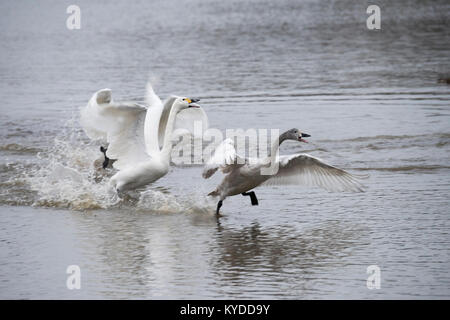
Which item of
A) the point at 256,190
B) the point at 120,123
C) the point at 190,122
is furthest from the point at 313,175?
the point at 120,123


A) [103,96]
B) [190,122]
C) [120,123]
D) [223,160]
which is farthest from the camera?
[190,122]

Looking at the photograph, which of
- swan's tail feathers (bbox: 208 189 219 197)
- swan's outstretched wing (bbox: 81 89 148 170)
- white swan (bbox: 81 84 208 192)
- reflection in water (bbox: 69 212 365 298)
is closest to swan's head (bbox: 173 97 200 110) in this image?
white swan (bbox: 81 84 208 192)

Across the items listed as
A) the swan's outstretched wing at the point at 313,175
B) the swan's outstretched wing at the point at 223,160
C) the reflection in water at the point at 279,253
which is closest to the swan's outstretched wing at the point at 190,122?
the swan's outstretched wing at the point at 223,160

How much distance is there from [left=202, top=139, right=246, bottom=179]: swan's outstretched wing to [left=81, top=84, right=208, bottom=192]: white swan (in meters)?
0.72

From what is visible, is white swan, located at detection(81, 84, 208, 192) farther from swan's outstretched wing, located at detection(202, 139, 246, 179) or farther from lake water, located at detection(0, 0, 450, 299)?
swan's outstretched wing, located at detection(202, 139, 246, 179)

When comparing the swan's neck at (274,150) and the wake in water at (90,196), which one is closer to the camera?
the swan's neck at (274,150)

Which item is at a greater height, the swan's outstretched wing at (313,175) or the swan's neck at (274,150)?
the swan's neck at (274,150)

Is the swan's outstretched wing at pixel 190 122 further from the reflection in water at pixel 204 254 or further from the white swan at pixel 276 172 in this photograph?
the reflection in water at pixel 204 254

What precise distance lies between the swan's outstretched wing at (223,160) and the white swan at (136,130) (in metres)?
0.72

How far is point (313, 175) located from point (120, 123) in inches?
94.8

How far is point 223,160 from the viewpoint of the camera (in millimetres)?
8398

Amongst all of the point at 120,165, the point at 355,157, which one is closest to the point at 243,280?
the point at 120,165

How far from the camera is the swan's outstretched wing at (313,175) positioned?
8758 millimetres

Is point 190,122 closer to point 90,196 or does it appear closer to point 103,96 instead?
point 103,96
